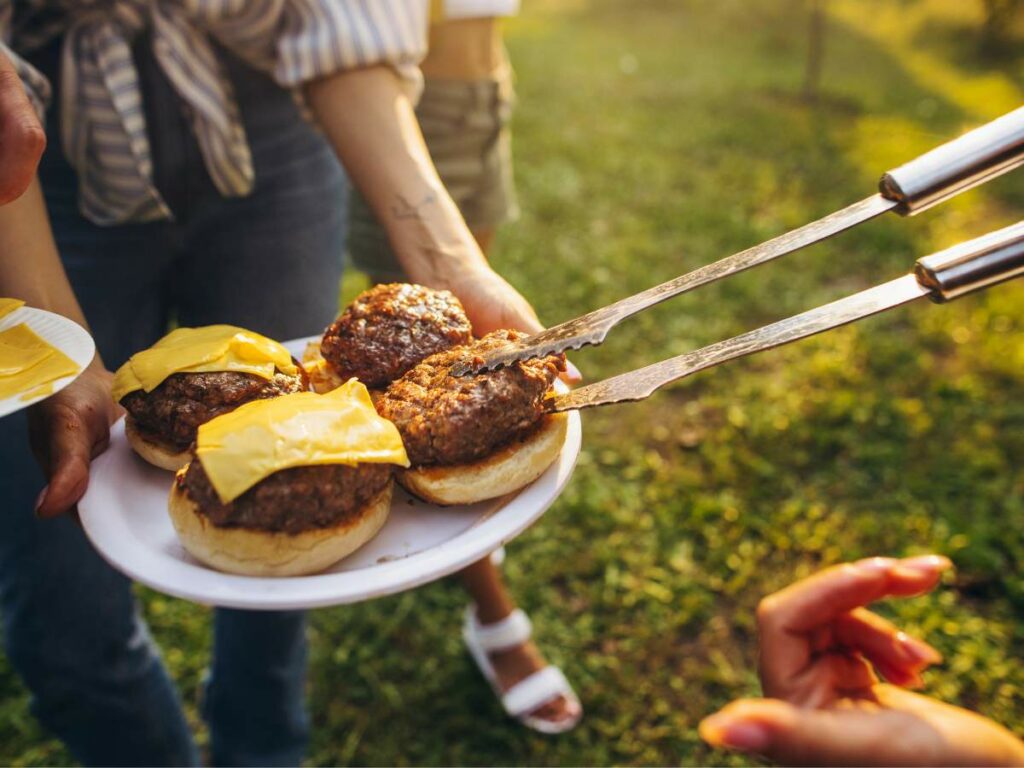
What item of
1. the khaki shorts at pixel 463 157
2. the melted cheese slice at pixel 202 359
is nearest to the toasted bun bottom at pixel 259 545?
the melted cheese slice at pixel 202 359

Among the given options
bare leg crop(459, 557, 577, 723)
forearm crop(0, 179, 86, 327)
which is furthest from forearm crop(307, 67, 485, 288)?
bare leg crop(459, 557, 577, 723)

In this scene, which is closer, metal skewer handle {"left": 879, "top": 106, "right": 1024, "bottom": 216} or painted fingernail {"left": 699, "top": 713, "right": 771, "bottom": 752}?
painted fingernail {"left": 699, "top": 713, "right": 771, "bottom": 752}

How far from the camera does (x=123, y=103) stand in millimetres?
2367

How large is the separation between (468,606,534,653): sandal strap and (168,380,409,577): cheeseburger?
5.21 feet

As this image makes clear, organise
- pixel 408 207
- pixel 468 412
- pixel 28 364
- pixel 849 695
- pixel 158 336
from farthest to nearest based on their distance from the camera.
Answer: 1. pixel 158 336
2. pixel 408 207
3. pixel 468 412
4. pixel 28 364
5. pixel 849 695

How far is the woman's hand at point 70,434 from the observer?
5.71ft

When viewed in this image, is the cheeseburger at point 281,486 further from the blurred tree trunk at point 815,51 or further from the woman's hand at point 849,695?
the blurred tree trunk at point 815,51

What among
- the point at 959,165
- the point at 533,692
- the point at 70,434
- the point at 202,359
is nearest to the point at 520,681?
the point at 533,692

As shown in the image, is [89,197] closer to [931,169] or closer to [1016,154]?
[931,169]

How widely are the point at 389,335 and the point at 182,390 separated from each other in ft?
1.76

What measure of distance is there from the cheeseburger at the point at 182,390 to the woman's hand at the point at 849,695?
1.29 m

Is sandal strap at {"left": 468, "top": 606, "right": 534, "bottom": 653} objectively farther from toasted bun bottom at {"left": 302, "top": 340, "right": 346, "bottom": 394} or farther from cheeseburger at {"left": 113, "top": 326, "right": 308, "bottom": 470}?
cheeseburger at {"left": 113, "top": 326, "right": 308, "bottom": 470}

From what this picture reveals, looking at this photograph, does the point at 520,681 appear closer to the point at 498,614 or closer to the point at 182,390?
the point at 498,614

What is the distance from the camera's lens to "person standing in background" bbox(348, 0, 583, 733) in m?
3.12
